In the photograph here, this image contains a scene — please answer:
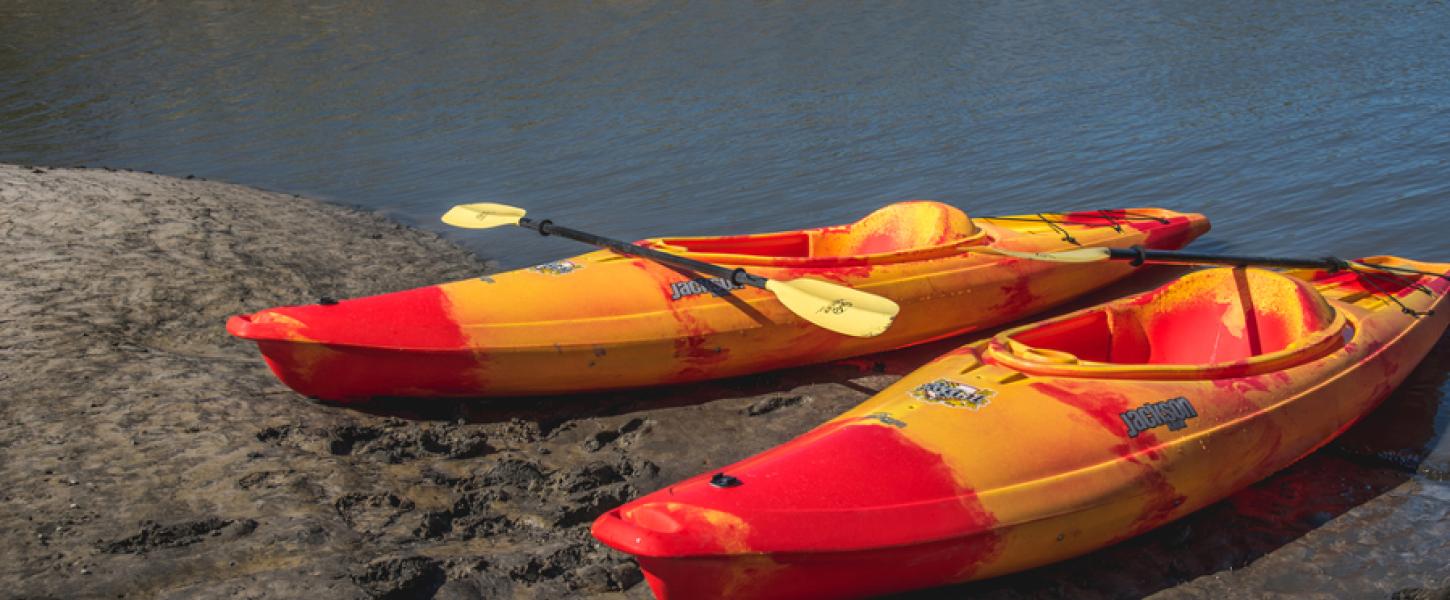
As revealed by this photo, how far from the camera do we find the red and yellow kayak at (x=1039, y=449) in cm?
353

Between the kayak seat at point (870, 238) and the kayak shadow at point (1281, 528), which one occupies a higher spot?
the kayak seat at point (870, 238)

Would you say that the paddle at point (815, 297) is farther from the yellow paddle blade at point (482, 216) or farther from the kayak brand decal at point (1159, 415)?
the kayak brand decal at point (1159, 415)

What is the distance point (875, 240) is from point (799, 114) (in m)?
5.26

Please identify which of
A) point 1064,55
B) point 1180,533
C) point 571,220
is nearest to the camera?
point 1180,533

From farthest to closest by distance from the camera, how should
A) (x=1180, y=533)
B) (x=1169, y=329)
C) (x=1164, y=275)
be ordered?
(x=1164, y=275) < (x=1169, y=329) < (x=1180, y=533)

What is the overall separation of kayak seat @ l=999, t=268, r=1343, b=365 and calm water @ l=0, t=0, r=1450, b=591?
75cm

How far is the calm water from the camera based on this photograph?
8.73 metres

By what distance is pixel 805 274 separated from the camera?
581 centimetres

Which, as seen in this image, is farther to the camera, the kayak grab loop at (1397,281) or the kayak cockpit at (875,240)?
the kayak cockpit at (875,240)

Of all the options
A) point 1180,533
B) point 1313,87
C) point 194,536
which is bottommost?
point 1180,533

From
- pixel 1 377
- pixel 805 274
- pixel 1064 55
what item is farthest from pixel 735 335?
pixel 1064 55

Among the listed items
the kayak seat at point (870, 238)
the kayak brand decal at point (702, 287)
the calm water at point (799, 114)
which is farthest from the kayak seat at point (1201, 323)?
the kayak brand decal at point (702, 287)

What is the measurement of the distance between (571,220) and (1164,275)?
14.5 ft

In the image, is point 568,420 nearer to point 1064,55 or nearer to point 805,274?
point 805,274
